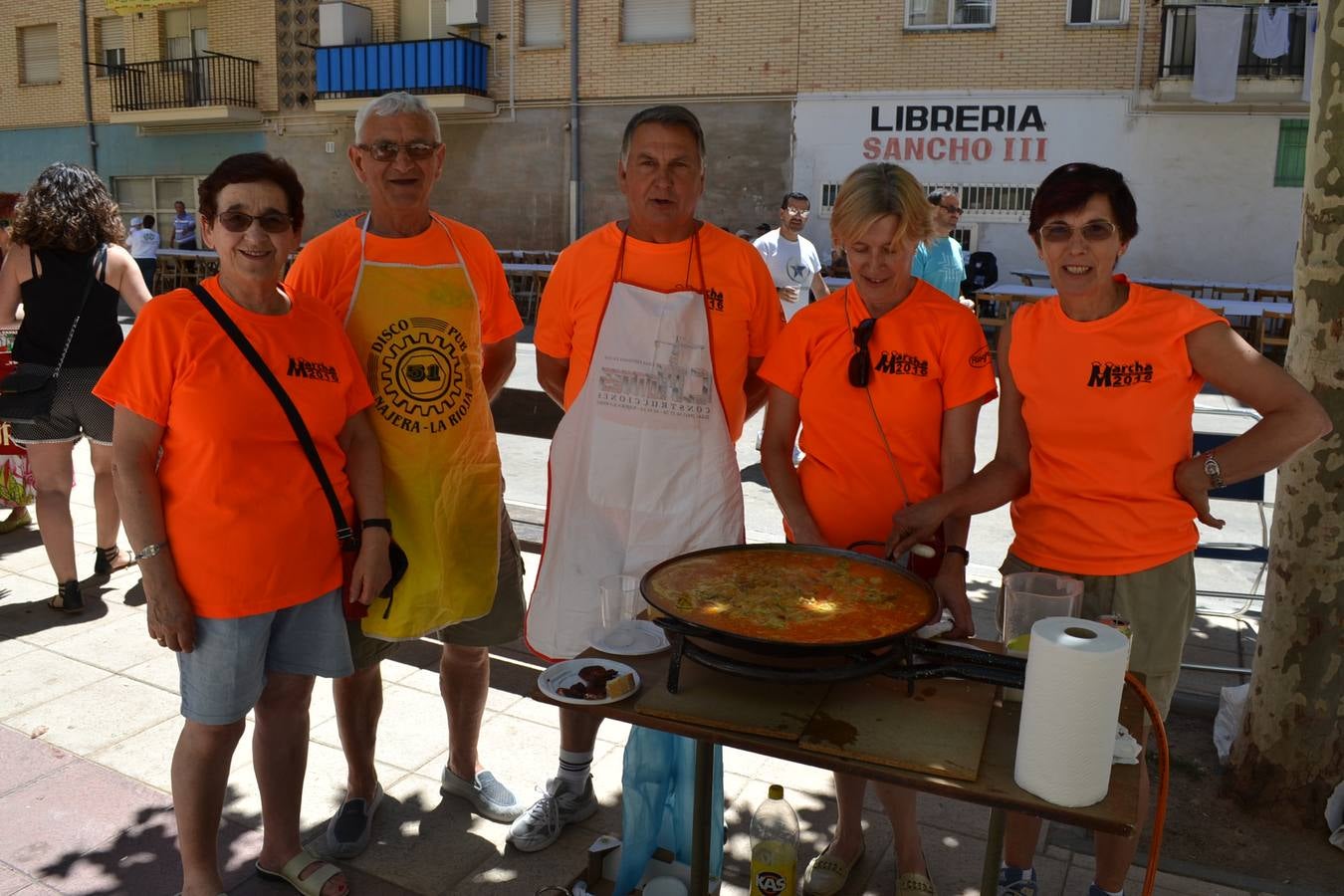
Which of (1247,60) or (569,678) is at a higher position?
(1247,60)

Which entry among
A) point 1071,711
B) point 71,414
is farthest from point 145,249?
point 1071,711

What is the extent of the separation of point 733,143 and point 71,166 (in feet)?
50.7

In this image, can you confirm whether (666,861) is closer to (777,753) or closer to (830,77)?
(777,753)

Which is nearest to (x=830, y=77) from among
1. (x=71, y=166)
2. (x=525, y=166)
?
(x=525, y=166)

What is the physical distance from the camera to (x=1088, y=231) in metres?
2.45

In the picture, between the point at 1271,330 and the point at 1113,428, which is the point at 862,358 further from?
the point at 1271,330

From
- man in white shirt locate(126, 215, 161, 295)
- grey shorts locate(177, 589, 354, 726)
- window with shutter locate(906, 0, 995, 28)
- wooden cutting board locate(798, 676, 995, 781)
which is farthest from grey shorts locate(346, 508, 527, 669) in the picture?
man in white shirt locate(126, 215, 161, 295)

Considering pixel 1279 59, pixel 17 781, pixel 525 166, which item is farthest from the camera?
pixel 525 166

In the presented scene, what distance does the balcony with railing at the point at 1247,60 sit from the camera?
53.1 ft

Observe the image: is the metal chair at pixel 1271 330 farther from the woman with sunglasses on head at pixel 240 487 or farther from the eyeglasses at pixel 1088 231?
the woman with sunglasses on head at pixel 240 487

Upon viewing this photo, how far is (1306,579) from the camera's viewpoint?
3.27 meters

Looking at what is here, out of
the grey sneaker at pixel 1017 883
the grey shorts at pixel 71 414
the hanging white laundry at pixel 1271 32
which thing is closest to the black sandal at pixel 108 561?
the grey shorts at pixel 71 414

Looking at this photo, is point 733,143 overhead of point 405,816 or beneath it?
overhead

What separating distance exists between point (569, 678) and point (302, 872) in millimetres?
1327
